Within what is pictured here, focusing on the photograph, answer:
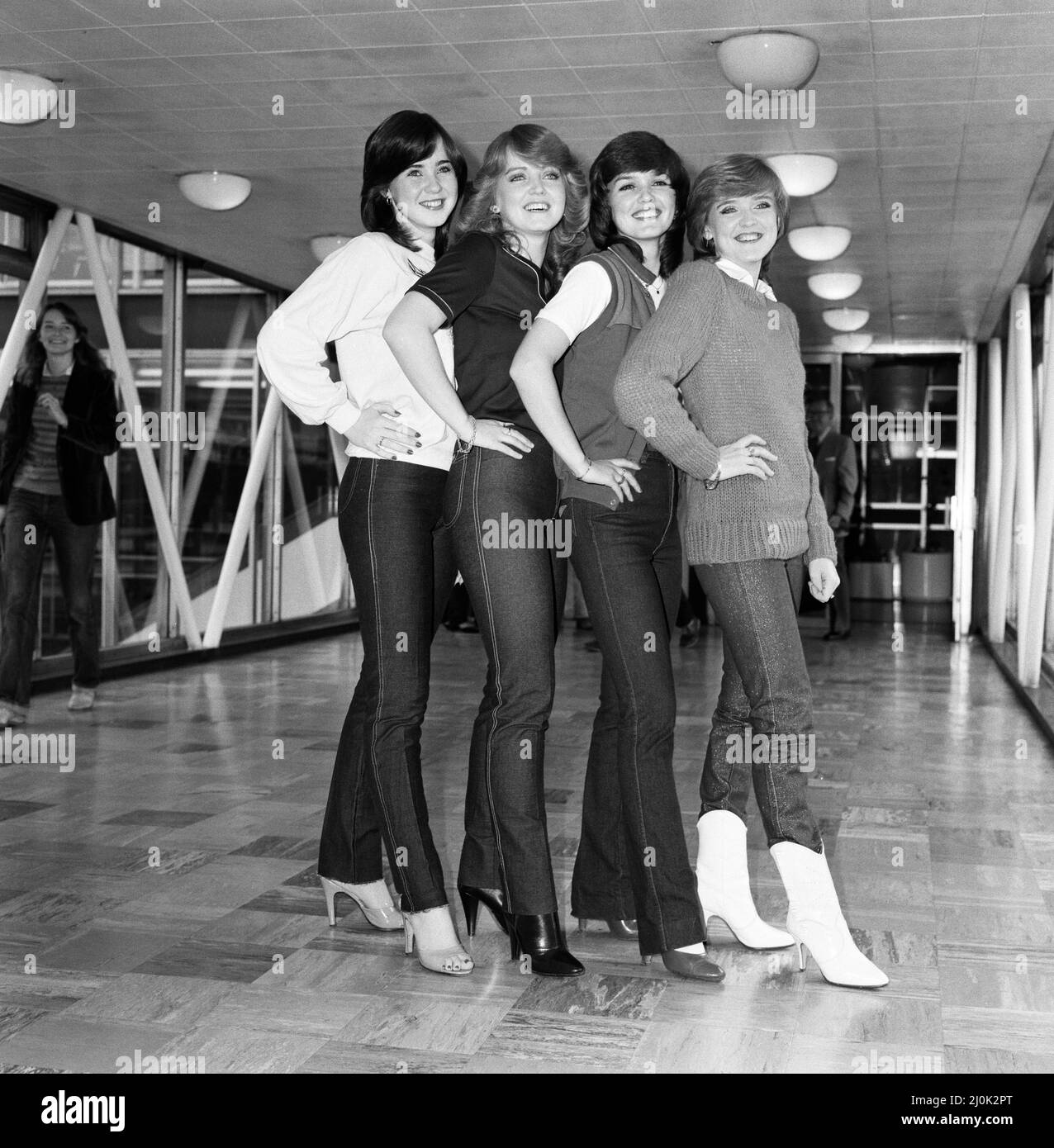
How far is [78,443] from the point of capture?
5.84 meters

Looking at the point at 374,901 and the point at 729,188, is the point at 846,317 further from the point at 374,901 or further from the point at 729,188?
the point at 374,901

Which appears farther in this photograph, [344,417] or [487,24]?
[487,24]

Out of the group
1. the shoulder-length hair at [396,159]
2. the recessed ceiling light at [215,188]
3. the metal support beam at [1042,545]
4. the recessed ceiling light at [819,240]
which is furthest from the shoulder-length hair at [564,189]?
the recessed ceiling light at [819,240]

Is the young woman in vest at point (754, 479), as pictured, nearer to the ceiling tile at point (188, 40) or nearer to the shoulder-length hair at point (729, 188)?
the shoulder-length hair at point (729, 188)

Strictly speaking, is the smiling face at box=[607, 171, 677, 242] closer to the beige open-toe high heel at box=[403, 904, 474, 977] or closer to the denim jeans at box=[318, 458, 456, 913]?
the denim jeans at box=[318, 458, 456, 913]

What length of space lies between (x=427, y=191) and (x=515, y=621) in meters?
0.83

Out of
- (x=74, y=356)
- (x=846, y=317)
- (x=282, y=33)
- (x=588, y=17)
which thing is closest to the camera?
(x=588, y=17)

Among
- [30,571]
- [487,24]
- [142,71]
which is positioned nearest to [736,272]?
[487,24]

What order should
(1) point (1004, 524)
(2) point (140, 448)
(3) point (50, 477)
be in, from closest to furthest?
(3) point (50, 477), (2) point (140, 448), (1) point (1004, 524)
